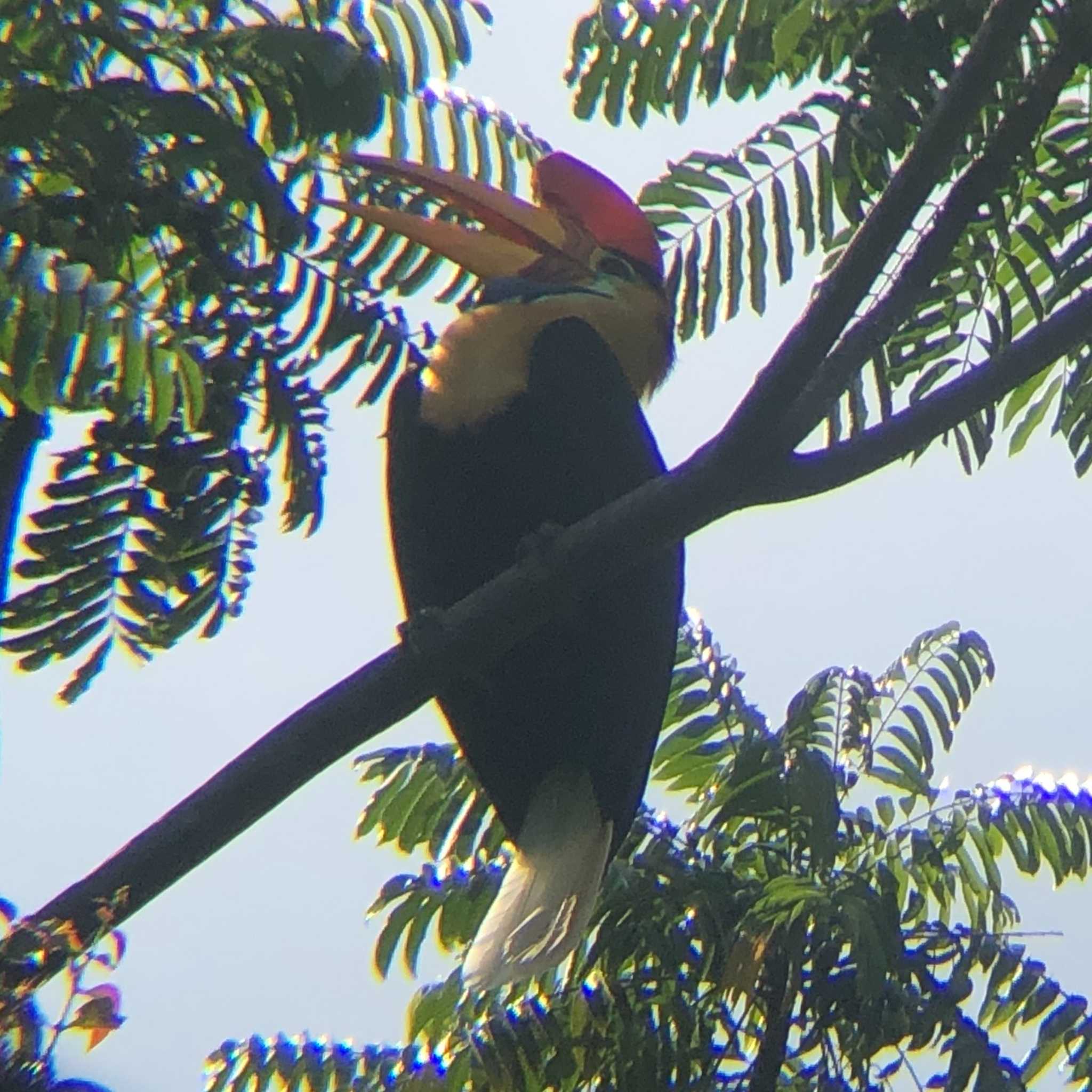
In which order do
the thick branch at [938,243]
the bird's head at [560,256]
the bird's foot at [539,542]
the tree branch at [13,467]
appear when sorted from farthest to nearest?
the bird's head at [560,256], the bird's foot at [539,542], the thick branch at [938,243], the tree branch at [13,467]

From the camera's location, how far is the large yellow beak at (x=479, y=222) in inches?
118

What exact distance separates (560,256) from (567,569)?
4.81 ft

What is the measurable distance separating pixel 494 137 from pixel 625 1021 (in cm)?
170

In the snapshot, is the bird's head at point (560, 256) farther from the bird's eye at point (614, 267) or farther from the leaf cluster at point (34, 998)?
the leaf cluster at point (34, 998)

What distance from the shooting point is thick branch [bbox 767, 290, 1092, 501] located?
7.32 ft

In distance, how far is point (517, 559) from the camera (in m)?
2.87

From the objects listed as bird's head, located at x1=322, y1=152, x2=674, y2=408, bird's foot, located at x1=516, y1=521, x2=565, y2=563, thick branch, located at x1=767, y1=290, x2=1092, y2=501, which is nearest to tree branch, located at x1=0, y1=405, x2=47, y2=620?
bird's foot, located at x1=516, y1=521, x2=565, y2=563

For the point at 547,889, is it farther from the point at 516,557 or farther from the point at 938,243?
the point at 938,243

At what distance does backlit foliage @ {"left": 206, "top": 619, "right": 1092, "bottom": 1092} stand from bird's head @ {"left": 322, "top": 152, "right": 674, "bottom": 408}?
30.6 inches

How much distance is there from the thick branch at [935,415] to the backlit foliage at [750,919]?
110cm

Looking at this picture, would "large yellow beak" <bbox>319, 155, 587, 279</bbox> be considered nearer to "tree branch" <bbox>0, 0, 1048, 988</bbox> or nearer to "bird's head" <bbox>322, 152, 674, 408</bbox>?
"bird's head" <bbox>322, 152, 674, 408</bbox>

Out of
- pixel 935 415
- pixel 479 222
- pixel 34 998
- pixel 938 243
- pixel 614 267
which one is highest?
pixel 479 222

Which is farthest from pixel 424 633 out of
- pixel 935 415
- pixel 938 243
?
pixel 938 243

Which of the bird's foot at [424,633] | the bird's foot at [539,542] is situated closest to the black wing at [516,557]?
the bird's foot at [539,542]
